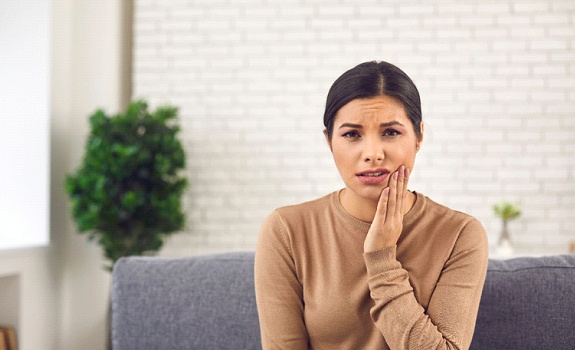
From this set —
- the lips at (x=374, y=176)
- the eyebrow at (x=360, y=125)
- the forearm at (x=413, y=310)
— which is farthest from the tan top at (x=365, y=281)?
the eyebrow at (x=360, y=125)

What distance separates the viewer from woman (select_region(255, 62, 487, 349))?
1591 millimetres

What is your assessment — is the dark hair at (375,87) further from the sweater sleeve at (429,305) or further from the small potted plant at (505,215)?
the small potted plant at (505,215)

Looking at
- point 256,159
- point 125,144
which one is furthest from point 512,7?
point 125,144

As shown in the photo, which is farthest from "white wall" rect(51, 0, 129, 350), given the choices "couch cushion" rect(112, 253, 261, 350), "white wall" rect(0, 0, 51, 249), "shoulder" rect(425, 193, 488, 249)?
"shoulder" rect(425, 193, 488, 249)

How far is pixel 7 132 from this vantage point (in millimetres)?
4105

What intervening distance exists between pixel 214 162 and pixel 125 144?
0.81m

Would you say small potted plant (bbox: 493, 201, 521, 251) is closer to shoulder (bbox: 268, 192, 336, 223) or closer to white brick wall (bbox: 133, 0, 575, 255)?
white brick wall (bbox: 133, 0, 575, 255)

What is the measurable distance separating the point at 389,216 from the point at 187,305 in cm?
70

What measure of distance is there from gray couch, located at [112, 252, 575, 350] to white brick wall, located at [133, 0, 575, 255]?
276 cm

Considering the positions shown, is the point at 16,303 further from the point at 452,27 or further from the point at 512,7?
the point at 512,7

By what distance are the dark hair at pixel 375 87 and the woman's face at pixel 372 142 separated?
0.04ft

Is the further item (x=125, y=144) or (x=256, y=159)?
(x=256, y=159)

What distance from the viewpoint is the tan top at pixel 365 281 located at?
1582 mm

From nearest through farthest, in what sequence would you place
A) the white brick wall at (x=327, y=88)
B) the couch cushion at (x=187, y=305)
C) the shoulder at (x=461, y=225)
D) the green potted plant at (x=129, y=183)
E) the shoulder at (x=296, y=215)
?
the shoulder at (x=461, y=225), the shoulder at (x=296, y=215), the couch cushion at (x=187, y=305), the green potted plant at (x=129, y=183), the white brick wall at (x=327, y=88)
